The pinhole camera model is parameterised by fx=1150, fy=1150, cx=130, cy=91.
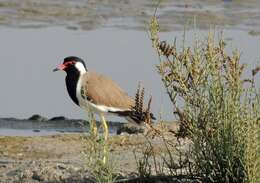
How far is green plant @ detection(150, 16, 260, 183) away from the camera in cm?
643

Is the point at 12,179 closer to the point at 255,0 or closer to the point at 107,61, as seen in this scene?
the point at 107,61

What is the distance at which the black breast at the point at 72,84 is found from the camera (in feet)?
35.0

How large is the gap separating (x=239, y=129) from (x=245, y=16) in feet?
36.6

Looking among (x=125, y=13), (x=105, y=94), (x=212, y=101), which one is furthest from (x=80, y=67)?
(x=125, y=13)

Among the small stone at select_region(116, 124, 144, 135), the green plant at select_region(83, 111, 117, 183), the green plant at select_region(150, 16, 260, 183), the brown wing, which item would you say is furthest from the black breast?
the green plant at select_region(83, 111, 117, 183)

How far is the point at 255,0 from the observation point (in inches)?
733

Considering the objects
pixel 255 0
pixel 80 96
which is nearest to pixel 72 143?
pixel 80 96

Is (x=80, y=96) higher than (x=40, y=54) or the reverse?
the reverse

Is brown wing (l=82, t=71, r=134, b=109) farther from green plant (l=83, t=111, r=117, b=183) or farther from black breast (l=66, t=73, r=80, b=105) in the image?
green plant (l=83, t=111, r=117, b=183)

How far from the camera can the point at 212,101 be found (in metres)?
6.54

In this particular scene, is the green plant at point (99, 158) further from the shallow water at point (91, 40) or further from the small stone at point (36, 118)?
the small stone at point (36, 118)

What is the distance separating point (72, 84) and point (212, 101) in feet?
14.5

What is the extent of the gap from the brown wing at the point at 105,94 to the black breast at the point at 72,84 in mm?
116

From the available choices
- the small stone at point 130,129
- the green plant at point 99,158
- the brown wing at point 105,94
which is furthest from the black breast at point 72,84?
the green plant at point 99,158
